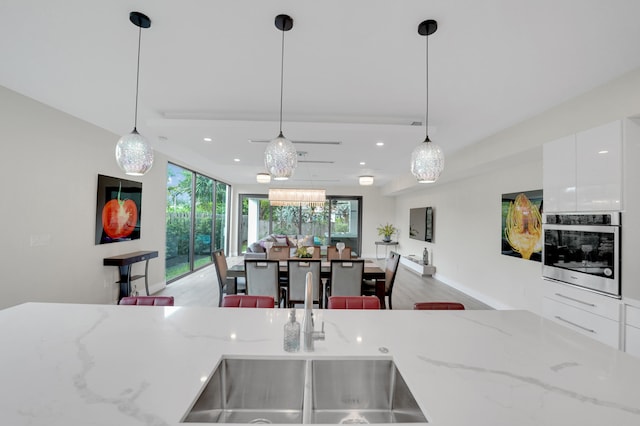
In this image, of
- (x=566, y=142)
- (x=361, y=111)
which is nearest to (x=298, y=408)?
(x=361, y=111)

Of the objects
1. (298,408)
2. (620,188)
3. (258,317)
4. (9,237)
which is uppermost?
(620,188)

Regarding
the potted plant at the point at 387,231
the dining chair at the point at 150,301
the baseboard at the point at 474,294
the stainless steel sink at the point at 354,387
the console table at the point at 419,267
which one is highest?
the potted plant at the point at 387,231

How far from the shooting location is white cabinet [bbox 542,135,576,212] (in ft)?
8.28

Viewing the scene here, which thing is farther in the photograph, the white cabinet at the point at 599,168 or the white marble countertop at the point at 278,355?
the white cabinet at the point at 599,168

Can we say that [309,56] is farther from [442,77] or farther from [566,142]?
[566,142]

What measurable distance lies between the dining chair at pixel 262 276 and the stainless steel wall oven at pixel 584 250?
288 cm

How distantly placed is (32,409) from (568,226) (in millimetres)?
3652

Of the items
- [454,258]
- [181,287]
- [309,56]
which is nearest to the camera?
[309,56]

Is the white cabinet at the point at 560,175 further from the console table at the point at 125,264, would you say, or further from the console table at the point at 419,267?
the console table at the point at 125,264

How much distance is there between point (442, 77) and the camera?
2.29 metres

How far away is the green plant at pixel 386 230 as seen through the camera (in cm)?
938

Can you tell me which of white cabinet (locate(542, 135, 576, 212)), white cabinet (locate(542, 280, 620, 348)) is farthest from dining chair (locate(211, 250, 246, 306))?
white cabinet (locate(542, 135, 576, 212))

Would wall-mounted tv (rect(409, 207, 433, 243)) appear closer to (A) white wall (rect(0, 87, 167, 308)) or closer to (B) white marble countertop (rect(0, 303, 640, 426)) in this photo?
(B) white marble countertop (rect(0, 303, 640, 426))

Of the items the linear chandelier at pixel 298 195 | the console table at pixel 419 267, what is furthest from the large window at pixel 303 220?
the linear chandelier at pixel 298 195
